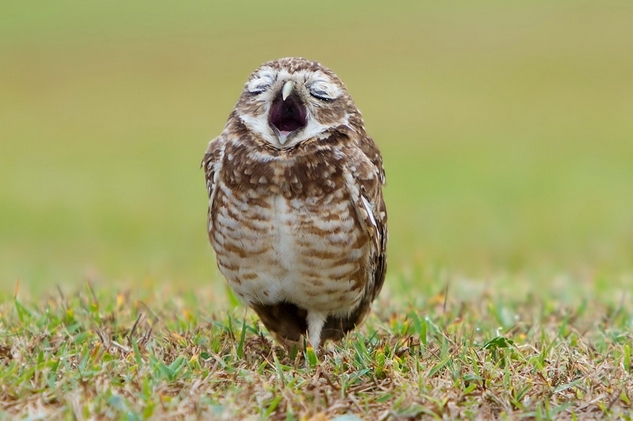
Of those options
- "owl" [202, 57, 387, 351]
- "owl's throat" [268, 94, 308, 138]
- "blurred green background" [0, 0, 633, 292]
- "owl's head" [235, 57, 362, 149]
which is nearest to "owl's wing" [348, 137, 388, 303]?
"owl" [202, 57, 387, 351]

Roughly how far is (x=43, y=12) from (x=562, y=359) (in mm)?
31206

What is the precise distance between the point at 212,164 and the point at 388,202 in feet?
29.0

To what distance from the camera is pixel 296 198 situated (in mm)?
4895

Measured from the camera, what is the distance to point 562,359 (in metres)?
4.77

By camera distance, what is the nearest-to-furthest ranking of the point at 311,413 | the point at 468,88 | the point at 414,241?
the point at 311,413 → the point at 414,241 → the point at 468,88

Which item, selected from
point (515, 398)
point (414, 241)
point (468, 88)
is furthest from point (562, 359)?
point (468, 88)

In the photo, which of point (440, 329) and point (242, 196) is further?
point (440, 329)

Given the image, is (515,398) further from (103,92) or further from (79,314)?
(103,92)

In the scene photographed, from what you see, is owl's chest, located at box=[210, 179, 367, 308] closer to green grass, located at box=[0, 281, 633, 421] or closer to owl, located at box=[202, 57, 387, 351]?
owl, located at box=[202, 57, 387, 351]

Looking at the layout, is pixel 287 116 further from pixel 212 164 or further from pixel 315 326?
pixel 315 326

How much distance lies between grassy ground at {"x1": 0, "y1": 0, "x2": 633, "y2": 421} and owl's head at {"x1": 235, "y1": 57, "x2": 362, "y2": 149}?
3.36 ft

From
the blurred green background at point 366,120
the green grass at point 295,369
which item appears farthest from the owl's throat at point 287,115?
the blurred green background at point 366,120

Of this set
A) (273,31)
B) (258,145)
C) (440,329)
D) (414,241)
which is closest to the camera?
(258,145)

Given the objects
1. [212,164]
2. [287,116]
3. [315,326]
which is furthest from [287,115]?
[315,326]
